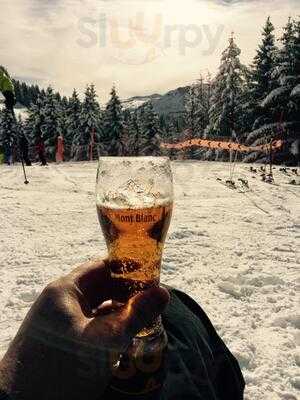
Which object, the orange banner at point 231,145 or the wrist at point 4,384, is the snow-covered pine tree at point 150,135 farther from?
the wrist at point 4,384

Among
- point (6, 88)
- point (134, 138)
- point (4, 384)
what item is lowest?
point (134, 138)

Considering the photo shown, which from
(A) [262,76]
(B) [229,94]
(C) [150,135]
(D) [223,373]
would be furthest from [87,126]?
(D) [223,373]

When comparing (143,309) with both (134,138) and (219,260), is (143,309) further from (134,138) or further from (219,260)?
(134,138)

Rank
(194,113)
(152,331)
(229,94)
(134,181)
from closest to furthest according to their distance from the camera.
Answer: (152,331)
(134,181)
(229,94)
(194,113)

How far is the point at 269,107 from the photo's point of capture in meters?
35.3

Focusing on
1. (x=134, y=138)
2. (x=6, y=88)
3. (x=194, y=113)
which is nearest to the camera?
(x=6, y=88)

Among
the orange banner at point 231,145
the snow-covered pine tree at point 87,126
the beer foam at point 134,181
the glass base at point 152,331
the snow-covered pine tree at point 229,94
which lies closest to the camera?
the glass base at point 152,331

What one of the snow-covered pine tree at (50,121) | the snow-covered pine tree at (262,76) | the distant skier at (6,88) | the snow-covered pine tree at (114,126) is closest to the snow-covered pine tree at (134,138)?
the snow-covered pine tree at (114,126)

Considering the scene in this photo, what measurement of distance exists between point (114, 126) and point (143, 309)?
5874 centimetres

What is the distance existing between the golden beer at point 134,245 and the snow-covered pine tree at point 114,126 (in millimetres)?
56624

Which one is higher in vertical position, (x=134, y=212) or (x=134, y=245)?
(x=134, y=212)

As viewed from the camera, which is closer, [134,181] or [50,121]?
[134,181]

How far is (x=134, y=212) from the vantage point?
1393mm

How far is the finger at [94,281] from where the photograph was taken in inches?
57.2
